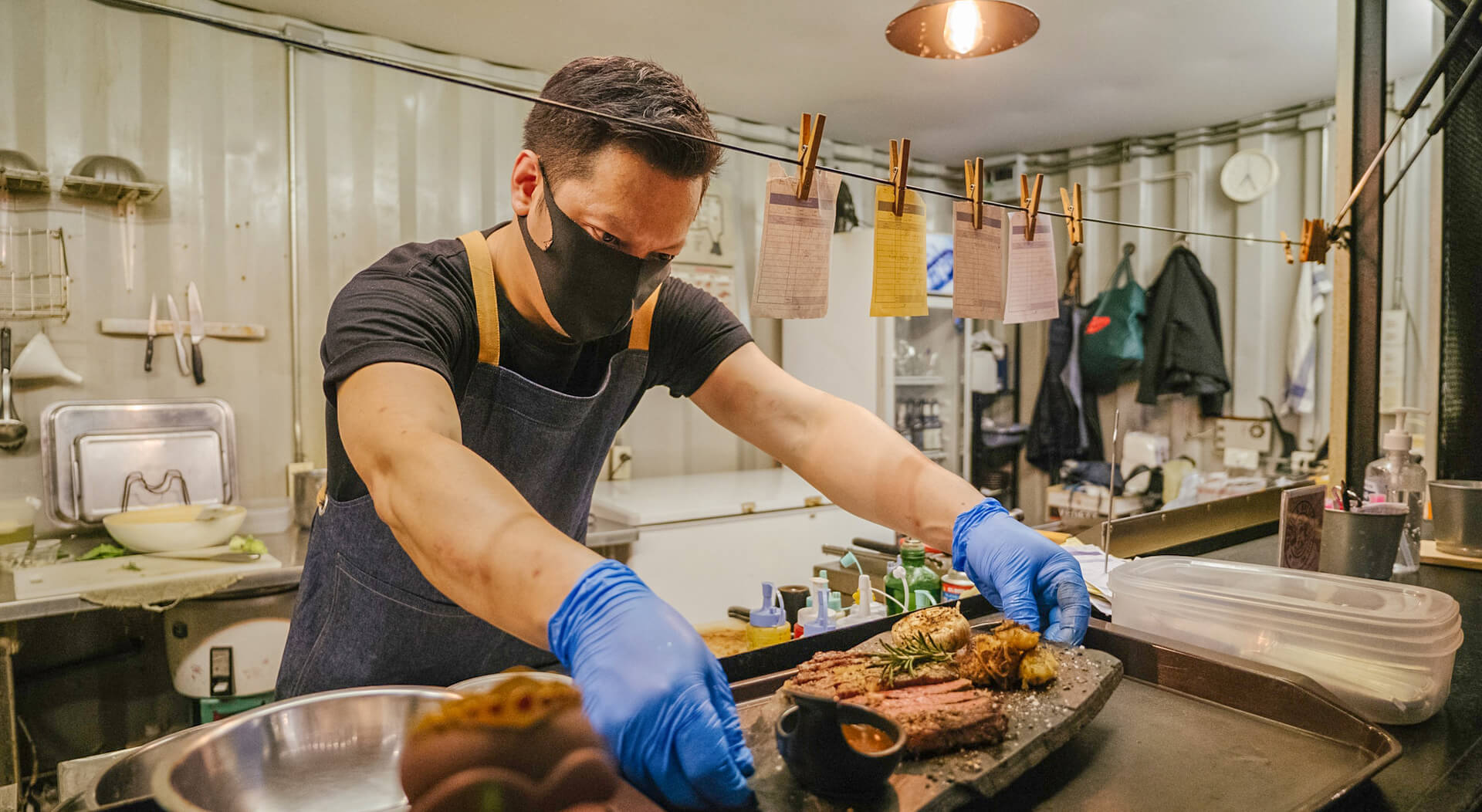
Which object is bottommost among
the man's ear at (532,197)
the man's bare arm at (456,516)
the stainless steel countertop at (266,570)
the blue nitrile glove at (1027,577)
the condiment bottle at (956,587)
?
the stainless steel countertop at (266,570)

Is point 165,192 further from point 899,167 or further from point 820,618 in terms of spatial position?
point 899,167

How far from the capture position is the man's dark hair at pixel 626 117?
1293mm

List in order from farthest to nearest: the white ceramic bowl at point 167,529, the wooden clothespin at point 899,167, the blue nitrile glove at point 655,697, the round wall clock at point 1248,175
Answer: the round wall clock at point 1248,175, the white ceramic bowl at point 167,529, the wooden clothespin at point 899,167, the blue nitrile glove at point 655,697

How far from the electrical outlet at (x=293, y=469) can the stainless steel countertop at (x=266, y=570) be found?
0.87 ft

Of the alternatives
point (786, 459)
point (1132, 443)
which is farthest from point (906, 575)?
point (1132, 443)

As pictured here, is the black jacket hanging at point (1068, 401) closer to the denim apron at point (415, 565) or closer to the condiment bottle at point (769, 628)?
the condiment bottle at point (769, 628)

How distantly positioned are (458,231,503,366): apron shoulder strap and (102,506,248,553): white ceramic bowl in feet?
6.78

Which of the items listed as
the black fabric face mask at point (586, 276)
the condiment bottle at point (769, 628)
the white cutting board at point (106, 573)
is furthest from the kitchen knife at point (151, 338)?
the condiment bottle at point (769, 628)

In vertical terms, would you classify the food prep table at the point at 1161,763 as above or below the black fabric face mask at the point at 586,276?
below

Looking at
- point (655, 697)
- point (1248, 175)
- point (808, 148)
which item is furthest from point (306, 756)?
point (1248, 175)

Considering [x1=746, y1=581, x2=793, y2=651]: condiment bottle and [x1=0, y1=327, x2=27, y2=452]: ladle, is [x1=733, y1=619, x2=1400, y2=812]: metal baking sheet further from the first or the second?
[x1=0, y1=327, x2=27, y2=452]: ladle

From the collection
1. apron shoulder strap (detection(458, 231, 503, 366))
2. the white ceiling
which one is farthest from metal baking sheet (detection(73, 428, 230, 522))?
apron shoulder strap (detection(458, 231, 503, 366))

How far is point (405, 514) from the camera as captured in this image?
3.34 ft

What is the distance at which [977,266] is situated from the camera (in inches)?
64.5
